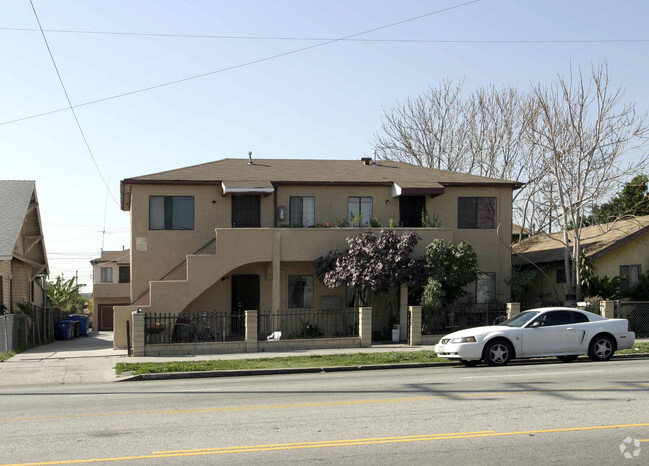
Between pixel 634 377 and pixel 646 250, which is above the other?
pixel 646 250

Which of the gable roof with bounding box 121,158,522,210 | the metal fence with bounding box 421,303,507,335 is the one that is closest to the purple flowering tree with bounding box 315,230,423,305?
the metal fence with bounding box 421,303,507,335

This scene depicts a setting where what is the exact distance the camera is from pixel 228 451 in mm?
8117

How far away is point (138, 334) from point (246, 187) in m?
7.70

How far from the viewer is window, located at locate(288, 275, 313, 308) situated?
27562mm

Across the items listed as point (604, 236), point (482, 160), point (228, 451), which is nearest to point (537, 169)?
point (482, 160)

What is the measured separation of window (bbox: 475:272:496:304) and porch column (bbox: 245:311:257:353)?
33.9 ft

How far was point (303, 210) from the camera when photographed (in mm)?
28234

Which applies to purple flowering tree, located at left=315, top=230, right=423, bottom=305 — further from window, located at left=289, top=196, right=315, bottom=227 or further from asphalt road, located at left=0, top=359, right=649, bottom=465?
asphalt road, located at left=0, top=359, right=649, bottom=465

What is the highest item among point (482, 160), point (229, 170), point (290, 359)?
point (482, 160)

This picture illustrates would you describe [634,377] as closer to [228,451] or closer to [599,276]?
[228,451]

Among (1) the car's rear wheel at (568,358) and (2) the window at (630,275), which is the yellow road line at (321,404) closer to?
(1) the car's rear wheel at (568,358)

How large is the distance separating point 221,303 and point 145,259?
11.0 feet

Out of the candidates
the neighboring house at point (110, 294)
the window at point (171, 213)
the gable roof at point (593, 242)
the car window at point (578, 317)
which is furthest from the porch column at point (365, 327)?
the neighboring house at point (110, 294)

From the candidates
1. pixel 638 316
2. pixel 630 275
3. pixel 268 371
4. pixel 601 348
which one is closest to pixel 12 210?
pixel 268 371
